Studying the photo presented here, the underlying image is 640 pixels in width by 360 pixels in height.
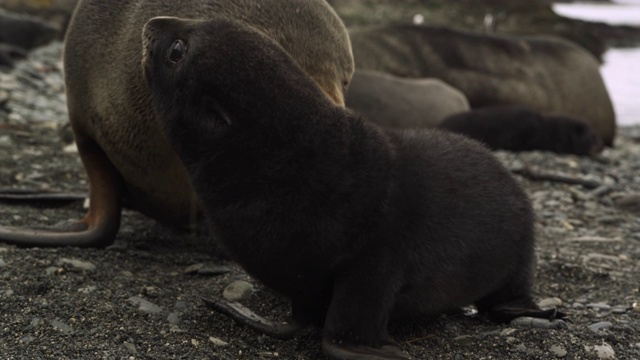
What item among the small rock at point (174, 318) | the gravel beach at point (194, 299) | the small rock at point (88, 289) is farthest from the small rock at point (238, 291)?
the small rock at point (88, 289)

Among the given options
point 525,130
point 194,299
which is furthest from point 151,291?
point 525,130

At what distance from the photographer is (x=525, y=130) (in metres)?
9.16

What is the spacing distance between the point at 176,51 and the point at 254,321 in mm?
1024

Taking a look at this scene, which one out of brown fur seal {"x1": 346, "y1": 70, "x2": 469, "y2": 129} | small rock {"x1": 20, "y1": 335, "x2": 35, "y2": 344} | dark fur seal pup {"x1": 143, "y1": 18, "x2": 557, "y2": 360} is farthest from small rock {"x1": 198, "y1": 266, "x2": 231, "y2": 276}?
brown fur seal {"x1": 346, "y1": 70, "x2": 469, "y2": 129}

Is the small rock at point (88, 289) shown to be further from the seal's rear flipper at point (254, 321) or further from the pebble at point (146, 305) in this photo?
the seal's rear flipper at point (254, 321)

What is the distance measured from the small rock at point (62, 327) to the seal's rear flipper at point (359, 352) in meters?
0.88

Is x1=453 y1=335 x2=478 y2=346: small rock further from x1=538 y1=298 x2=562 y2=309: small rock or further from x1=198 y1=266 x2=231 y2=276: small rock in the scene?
x1=198 y1=266 x2=231 y2=276: small rock

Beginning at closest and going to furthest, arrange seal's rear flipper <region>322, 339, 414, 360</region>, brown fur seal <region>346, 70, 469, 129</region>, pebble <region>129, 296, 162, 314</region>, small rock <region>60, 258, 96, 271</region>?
seal's rear flipper <region>322, 339, 414, 360</region>, pebble <region>129, 296, 162, 314</region>, small rock <region>60, 258, 96, 271</region>, brown fur seal <region>346, 70, 469, 129</region>

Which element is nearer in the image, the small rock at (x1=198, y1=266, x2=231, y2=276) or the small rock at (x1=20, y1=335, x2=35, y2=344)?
the small rock at (x1=20, y1=335, x2=35, y2=344)

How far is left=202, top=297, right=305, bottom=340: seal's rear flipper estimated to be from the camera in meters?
3.38

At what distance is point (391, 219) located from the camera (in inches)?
125

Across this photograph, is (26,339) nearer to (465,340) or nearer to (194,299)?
(194,299)

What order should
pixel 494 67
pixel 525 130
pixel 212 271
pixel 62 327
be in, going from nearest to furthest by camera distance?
pixel 62 327 → pixel 212 271 → pixel 525 130 → pixel 494 67

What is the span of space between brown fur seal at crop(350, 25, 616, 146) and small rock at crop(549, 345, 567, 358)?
283 inches
